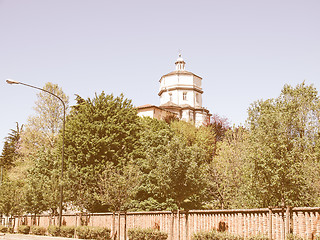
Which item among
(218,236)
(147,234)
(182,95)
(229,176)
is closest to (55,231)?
(147,234)

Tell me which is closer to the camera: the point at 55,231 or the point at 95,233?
the point at 95,233

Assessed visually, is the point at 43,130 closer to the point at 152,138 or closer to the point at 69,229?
the point at 152,138

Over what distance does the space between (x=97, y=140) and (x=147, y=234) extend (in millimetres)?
15286

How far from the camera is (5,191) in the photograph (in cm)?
3872

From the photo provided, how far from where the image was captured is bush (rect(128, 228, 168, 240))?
20.1 metres

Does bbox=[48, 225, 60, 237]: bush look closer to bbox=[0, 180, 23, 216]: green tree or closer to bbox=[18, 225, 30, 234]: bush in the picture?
bbox=[18, 225, 30, 234]: bush

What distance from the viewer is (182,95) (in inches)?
3364

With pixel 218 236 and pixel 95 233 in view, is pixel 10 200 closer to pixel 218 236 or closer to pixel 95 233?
pixel 95 233

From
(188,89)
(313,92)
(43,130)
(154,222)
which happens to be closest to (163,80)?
(188,89)

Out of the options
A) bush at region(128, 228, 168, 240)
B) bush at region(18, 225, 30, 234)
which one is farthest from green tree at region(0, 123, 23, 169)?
bush at region(128, 228, 168, 240)

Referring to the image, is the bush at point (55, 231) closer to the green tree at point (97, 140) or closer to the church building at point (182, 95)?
the green tree at point (97, 140)

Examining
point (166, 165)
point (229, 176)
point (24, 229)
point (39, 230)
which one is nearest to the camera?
point (166, 165)

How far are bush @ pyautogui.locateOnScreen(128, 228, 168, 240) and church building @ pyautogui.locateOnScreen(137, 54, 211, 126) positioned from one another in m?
59.0

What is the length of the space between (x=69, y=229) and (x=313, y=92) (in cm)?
2318
